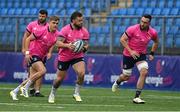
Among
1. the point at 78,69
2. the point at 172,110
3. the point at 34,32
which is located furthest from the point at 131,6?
the point at 172,110

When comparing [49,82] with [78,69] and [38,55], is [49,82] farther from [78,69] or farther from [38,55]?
[78,69]

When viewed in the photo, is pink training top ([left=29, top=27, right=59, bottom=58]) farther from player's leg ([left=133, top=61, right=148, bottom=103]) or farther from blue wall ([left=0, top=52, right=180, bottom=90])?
blue wall ([left=0, top=52, right=180, bottom=90])

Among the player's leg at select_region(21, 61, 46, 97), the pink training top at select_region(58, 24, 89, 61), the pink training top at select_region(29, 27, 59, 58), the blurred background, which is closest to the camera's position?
the pink training top at select_region(58, 24, 89, 61)

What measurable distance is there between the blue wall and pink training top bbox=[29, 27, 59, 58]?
740 centimetres

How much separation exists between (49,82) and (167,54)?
5349mm

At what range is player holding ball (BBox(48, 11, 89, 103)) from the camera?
16938 mm

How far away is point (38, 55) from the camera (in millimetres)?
19234

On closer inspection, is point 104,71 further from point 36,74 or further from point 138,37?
point 36,74

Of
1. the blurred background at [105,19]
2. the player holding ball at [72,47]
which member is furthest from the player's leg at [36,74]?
the blurred background at [105,19]

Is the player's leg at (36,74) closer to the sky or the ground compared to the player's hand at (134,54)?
closer to the ground

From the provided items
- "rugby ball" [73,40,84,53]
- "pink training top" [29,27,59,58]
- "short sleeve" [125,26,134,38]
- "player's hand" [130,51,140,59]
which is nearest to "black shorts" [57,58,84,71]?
"rugby ball" [73,40,84,53]

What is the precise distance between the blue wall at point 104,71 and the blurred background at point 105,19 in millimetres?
610

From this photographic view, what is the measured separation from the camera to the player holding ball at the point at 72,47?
16938 mm

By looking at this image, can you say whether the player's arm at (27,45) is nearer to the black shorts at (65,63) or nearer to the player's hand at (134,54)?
the black shorts at (65,63)
